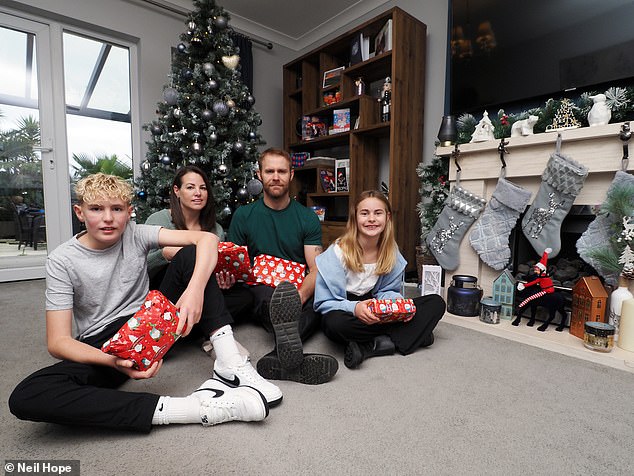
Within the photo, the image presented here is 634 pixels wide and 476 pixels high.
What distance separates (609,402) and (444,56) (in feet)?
8.50

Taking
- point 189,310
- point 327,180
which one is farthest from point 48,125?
point 189,310

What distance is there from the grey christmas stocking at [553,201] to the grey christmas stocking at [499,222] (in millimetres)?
70

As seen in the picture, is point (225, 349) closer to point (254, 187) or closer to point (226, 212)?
point (226, 212)

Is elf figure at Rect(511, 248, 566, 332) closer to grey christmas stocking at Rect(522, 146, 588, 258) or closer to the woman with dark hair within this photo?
grey christmas stocking at Rect(522, 146, 588, 258)

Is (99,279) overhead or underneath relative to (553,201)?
underneath

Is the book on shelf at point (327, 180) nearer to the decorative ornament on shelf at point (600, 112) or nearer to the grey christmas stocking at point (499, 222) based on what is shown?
the grey christmas stocking at point (499, 222)

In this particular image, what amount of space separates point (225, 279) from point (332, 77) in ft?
8.10

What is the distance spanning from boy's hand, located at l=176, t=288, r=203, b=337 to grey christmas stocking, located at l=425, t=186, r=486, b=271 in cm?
164

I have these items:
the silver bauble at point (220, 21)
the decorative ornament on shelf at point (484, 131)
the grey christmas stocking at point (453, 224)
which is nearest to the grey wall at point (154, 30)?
the decorative ornament on shelf at point (484, 131)

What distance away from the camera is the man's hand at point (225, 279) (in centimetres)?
155


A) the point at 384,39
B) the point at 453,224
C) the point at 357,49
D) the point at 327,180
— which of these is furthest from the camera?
the point at 327,180

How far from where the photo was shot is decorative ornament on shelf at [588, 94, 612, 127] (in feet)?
5.47

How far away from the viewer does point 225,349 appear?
112 cm

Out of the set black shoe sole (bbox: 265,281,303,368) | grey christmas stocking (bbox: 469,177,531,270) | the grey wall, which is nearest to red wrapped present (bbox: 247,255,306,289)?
black shoe sole (bbox: 265,281,303,368)
